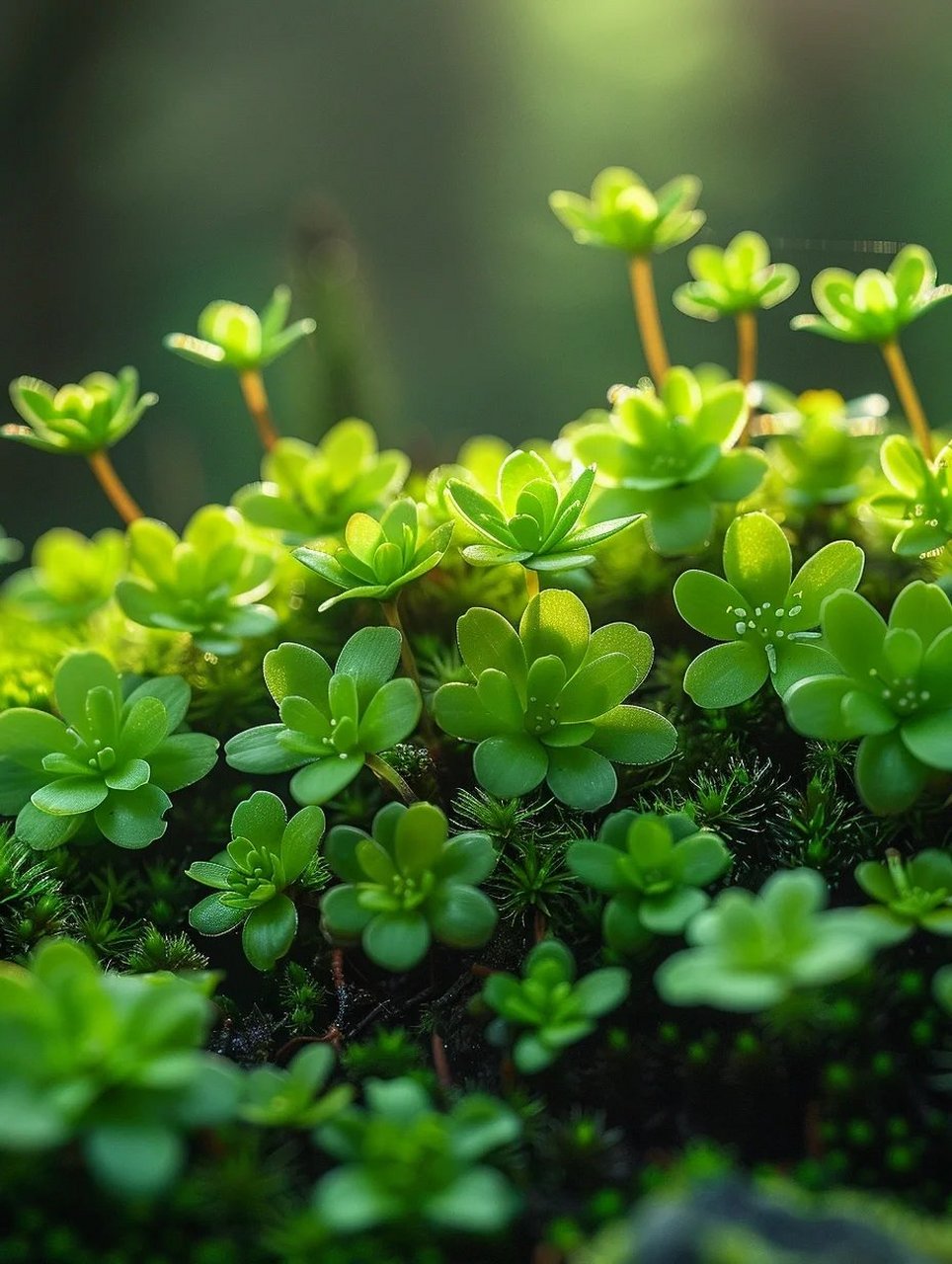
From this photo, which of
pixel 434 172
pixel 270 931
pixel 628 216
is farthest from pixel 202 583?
pixel 434 172

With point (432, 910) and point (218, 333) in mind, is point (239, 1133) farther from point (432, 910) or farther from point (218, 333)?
point (218, 333)

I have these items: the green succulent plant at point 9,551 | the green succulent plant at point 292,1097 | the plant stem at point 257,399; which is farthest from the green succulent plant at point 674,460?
the green succulent plant at point 9,551

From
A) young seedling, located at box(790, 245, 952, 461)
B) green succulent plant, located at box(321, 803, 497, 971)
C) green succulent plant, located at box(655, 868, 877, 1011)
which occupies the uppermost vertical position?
young seedling, located at box(790, 245, 952, 461)

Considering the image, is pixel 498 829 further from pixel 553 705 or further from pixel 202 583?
pixel 202 583

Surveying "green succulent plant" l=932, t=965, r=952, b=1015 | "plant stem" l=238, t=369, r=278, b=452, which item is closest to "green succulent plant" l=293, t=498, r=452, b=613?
"plant stem" l=238, t=369, r=278, b=452

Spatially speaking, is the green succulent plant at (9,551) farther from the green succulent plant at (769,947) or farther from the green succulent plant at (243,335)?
the green succulent plant at (769,947)

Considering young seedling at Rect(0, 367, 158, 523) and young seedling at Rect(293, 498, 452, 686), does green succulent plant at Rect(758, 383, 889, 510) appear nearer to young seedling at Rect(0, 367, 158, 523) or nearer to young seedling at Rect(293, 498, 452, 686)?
young seedling at Rect(293, 498, 452, 686)
